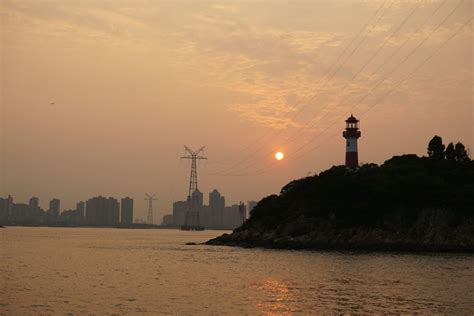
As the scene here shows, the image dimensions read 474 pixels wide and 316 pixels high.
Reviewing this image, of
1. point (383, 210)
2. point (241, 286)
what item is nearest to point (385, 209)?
point (383, 210)

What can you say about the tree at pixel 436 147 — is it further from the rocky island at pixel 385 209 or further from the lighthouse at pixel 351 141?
the lighthouse at pixel 351 141

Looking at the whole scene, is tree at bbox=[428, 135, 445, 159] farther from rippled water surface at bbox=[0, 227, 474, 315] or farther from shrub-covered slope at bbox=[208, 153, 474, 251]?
rippled water surface at bbox=[0, 227, 474, 315]

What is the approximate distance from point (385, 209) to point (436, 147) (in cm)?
2695

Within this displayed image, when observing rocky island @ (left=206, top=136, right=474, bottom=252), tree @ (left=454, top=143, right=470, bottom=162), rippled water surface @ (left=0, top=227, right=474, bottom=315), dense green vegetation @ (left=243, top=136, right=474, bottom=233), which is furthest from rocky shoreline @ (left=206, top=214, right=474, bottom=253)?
tree @ (left=454, top=143, right=470, bottom=162)

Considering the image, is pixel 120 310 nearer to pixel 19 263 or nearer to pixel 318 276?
pixel 318 276

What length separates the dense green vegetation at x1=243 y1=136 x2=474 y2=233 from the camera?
96750mm

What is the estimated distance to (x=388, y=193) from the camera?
331 ft

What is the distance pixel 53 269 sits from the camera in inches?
2544

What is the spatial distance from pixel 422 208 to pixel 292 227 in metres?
24.2

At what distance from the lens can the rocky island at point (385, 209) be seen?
93.5 m

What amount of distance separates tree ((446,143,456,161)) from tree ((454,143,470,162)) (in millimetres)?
575

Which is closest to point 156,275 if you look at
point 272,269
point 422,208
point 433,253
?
point 272,269

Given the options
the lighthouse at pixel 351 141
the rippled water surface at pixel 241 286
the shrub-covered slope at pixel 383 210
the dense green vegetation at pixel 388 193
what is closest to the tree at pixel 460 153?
the dense green vegetation at pixel 388 193

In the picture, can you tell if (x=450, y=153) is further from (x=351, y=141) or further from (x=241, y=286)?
(x=241, y=286)
